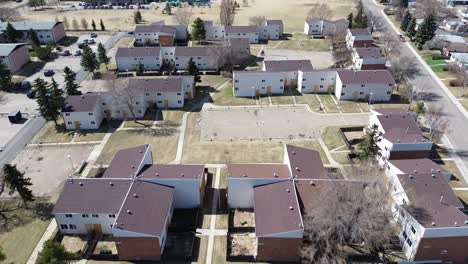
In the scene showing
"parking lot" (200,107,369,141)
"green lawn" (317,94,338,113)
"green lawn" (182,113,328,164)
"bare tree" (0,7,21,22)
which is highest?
"bare tree" (0,7,21,22)

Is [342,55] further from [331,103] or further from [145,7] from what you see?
[145,7]

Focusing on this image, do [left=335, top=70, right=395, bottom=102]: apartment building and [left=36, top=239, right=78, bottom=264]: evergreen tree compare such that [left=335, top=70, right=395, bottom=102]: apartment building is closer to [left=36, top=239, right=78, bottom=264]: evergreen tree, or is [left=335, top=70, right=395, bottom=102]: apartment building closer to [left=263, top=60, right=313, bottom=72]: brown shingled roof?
[left=263, top=60, right=313, bottom=72]: brown shingled roof

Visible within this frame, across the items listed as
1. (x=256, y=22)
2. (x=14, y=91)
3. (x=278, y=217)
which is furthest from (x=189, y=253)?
(x=256, y=22)

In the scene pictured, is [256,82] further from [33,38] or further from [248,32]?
[33,38]

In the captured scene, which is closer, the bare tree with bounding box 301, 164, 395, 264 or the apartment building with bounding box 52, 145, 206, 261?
the bare tree with bounding box 301, 164, 395, 264

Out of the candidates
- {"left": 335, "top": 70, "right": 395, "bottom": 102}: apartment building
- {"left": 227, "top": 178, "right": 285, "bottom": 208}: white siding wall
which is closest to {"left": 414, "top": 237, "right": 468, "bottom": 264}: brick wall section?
{"left": 227, "top": 178, "right": 285, "bottom": 208}: white siding wall
